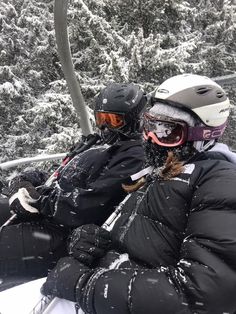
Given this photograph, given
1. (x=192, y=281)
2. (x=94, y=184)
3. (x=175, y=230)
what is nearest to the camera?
(x=192, y=281)

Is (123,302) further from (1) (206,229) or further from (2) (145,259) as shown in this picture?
(1) (206,229)

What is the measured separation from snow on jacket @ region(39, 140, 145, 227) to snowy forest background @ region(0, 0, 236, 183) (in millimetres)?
9130

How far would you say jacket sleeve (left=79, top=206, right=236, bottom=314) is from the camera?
4.62 ft

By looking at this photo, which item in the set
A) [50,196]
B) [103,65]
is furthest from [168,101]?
[103,65]

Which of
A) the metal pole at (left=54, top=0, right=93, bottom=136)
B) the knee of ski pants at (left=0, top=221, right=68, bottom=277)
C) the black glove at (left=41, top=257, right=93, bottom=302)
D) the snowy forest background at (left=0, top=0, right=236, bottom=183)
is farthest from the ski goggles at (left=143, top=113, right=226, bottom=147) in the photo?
the snowy forest background at (left=0, top=0, right=236, bottom=183)

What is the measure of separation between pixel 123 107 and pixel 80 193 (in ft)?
1.93

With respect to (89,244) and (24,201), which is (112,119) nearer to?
(24,201)

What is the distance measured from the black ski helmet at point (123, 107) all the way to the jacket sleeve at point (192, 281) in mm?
1072

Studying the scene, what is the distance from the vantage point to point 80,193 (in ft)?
7.56

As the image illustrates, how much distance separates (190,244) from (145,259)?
0.84 feet

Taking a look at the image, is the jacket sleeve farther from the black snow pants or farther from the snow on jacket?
the black snow pants

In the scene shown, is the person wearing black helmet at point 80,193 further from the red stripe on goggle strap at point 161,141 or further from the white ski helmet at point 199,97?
the white ski helmet at point 199,97

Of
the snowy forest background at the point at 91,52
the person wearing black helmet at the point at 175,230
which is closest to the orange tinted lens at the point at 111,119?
the person wearing black helmet at the point at 175,230

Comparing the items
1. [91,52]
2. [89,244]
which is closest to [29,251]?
[89,244]
